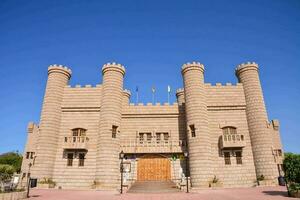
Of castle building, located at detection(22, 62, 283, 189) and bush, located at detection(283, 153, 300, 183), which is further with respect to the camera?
castle building, located at detection(22, 62, 283, 189)

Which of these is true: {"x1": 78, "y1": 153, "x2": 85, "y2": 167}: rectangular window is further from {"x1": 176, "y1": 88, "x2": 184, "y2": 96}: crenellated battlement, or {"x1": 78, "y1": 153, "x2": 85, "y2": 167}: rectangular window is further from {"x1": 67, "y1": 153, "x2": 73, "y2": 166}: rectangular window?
{"x1": 176, "y1": 88, "x2": 184, "y2": 96}: crenellated battlement

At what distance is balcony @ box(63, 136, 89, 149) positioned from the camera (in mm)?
24812

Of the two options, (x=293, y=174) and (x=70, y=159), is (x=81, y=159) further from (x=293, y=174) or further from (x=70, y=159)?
(x=293, y=174)

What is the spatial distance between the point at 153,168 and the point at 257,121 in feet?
42.0

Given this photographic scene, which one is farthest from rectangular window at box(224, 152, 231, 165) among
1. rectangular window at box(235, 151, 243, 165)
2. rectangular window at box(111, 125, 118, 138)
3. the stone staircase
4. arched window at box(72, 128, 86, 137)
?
arched window at box(72, 128, 86, 137)

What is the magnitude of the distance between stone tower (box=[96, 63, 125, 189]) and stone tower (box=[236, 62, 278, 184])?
15.0 m

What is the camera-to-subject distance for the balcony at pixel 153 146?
2570 centimetres

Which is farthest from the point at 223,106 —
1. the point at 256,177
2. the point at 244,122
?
the point at 256,177

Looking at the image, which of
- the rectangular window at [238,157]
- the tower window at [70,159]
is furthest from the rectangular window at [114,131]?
the rectangular window at [238,157]

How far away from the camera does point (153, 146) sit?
26.2 meters

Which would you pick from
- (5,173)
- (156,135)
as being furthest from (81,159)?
(5,173)

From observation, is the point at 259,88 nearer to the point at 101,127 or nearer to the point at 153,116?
the point at 153,116

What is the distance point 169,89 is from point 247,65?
1284 cm

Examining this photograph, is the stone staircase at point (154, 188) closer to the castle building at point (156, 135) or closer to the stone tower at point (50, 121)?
the castle building at point (156, 135)
